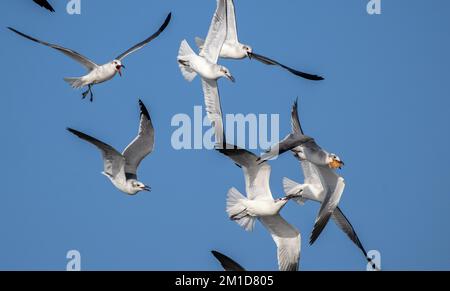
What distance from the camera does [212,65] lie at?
21.3 meters

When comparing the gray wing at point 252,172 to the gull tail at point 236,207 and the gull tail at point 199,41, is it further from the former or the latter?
the gull tail at point 199,41

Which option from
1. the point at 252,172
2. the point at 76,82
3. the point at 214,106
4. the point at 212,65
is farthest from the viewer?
the point at 214,106

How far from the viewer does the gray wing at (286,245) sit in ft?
69.7

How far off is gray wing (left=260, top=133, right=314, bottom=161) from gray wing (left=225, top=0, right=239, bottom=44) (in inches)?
119

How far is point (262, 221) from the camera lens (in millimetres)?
21234

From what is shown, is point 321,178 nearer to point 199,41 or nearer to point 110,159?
point 199,41

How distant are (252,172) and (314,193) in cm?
149

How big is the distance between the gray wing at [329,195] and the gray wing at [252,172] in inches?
34.1

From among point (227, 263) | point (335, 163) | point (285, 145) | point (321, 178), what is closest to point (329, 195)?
point (321, 178)

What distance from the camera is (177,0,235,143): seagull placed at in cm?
2114

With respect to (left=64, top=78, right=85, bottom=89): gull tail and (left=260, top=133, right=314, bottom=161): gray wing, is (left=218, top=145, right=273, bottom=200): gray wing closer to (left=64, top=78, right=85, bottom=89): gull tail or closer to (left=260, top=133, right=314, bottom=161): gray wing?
(left=260, top=133, right=314, bottom=161): gray wing

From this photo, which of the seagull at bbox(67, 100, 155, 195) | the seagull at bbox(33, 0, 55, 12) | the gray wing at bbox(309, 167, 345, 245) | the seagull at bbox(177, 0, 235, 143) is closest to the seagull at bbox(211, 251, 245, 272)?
the gray wing at bbox(309, 167, 345, 245)
